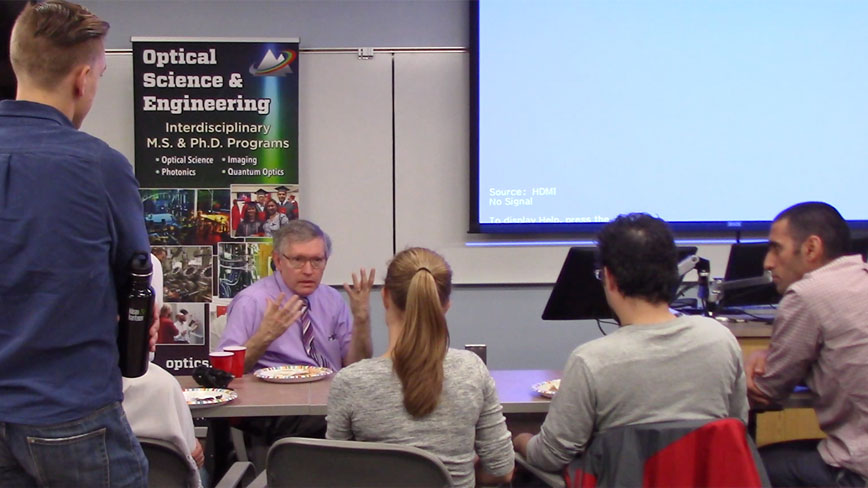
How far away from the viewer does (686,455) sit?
1.58 m

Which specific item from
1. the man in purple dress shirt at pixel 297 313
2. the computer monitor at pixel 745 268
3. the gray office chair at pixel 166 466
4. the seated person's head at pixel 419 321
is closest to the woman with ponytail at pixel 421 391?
the seated person's head at pixel 419 321

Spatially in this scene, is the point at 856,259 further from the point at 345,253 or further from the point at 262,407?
the point at 345,253

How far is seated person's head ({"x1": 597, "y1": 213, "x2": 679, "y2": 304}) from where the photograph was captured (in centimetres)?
182

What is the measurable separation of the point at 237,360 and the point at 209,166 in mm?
1926

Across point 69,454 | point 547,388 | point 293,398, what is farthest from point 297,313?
point 69,454

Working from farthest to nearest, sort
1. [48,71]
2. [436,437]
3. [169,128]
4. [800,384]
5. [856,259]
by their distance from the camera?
1. [169,128]
2. [800,384]
3. [856,259]
4. [436,437]
5. [48,71]

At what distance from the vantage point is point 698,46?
4.21 meters

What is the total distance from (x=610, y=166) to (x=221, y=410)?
2718mm

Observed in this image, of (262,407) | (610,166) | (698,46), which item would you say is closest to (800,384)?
(262,407)

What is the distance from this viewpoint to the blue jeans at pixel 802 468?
82.1 inches

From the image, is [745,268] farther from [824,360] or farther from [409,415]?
[409,415]

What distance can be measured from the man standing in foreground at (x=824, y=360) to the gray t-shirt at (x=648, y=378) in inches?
16.8

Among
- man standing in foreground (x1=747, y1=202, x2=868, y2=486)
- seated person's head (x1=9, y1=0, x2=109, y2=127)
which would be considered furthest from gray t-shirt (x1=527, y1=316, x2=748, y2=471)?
seated person's head (x1=9, y1=0, x2=109, y2=127)

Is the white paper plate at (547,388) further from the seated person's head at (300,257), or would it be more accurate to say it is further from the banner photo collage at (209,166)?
the banner photo collage at (209,166)
